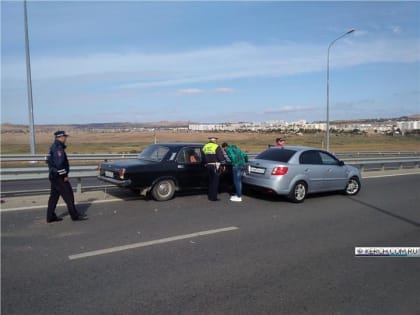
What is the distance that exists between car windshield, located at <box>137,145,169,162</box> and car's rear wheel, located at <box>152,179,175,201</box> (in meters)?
0.63

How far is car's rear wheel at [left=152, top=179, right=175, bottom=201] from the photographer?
9648 mm

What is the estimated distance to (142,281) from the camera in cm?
458

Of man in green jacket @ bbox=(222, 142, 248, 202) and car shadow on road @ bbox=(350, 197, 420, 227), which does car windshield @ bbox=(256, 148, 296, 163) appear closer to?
man in green jacket @ bbox=(222, 142, 248, 202)

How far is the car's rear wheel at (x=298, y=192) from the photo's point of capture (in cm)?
994

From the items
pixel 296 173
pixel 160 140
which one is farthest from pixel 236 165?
pixel 160 140

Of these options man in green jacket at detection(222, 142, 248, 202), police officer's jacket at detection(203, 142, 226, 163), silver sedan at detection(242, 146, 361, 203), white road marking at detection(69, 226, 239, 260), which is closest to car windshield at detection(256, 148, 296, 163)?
silver sedan at detection(242, 146, 361, 203)

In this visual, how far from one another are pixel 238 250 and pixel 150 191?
14.1 ft

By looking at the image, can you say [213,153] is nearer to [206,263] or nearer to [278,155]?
[278,155]

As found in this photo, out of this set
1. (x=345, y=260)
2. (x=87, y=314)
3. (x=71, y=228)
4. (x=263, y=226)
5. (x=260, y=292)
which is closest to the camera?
(x=87, y=314)

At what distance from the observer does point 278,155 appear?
10.5 meters

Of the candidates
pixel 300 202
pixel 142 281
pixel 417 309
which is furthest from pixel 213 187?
pixel 417 309

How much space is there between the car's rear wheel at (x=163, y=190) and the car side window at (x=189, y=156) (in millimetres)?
685

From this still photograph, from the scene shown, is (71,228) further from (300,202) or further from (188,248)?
(300,202)

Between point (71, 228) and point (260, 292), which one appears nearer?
point (260, 292)
